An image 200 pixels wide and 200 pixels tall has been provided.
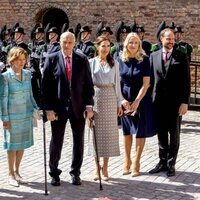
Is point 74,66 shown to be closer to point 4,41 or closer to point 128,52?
point 128,52

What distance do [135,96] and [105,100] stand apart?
0.42 metres

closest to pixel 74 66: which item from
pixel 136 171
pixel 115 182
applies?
pixel 115 182

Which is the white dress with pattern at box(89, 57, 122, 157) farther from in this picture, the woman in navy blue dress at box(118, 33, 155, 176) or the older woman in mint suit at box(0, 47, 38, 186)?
the older woman in mint suit at box(0, 47, 38, 186)

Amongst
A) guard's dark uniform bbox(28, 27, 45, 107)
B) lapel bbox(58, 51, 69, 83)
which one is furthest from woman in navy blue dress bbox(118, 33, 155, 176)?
guard's dark uniform bbox(28, 27, 45, 107)

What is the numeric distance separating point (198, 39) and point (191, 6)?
0.91 metres

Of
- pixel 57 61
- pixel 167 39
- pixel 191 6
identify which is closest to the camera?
pixel 57 61

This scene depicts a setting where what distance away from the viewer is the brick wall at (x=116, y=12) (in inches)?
553

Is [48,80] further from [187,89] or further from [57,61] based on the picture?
[187,89]

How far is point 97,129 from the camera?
20.6 ft

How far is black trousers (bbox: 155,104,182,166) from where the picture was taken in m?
6.57

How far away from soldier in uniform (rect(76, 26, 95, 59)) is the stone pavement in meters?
3.43

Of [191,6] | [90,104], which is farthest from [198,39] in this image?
[90,104]

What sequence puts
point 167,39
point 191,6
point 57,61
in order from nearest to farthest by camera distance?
point 57,61
point 167,39
point 191,6

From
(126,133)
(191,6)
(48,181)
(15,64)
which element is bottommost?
(48,181)
